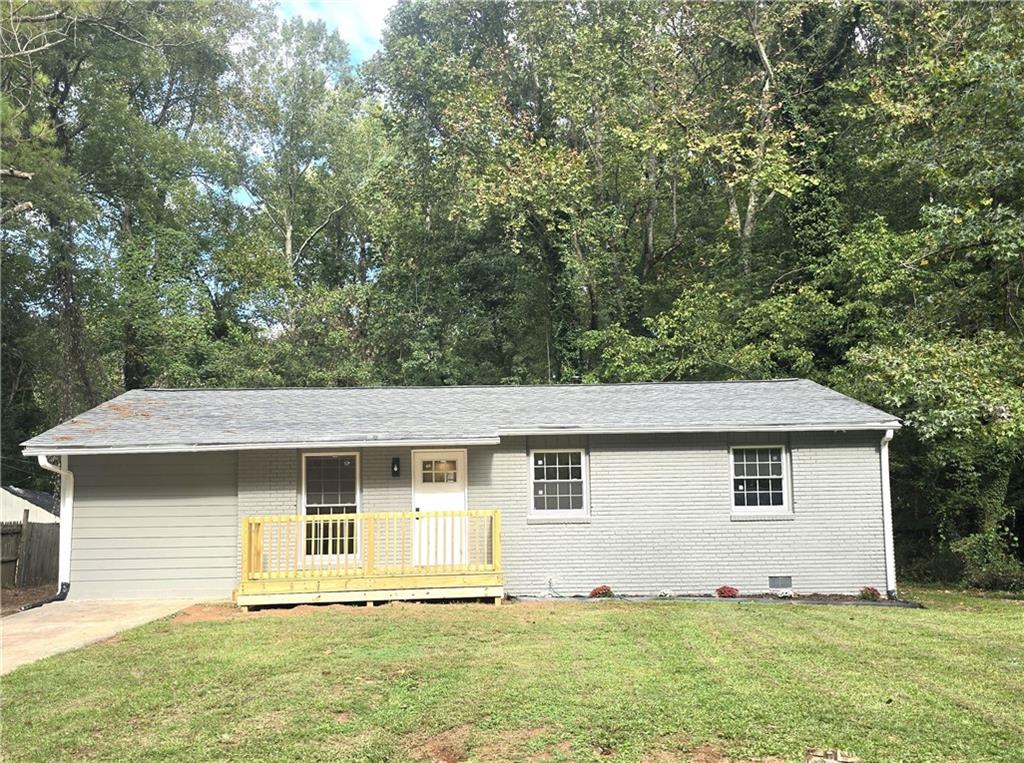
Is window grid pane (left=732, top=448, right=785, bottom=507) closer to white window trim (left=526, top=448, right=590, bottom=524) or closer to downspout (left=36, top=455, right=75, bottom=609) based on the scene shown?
white window trim (left=526, top=448, right=590, bottom=524)

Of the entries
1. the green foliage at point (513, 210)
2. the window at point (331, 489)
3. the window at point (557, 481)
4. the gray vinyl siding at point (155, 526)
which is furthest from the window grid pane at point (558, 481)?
the green foliage at point (513, 210)

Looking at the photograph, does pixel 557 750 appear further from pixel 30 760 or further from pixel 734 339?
pixel 734 339

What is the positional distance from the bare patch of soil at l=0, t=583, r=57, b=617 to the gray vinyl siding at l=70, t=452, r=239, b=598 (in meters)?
1.49

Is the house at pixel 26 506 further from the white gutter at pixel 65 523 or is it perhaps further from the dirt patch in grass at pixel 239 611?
the dirt patch in grass at pixel 239 611

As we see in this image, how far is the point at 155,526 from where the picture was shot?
35.9ft

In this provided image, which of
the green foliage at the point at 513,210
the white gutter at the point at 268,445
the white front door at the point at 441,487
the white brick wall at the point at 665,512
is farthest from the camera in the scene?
the green foliage at the point at 513,210

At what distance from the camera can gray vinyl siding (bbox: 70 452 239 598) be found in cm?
1084

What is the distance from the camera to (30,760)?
15.0 feet

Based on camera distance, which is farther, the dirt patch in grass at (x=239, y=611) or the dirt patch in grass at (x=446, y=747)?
the dirt patch in grass at (x=239, y=611)

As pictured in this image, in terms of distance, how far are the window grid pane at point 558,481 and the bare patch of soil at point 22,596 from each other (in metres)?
7.73

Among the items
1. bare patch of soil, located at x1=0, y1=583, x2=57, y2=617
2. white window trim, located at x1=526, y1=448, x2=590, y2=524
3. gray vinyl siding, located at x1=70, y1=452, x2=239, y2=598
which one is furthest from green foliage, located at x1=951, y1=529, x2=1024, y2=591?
bare patch of soil, located at x1=0, y1=583, x2=57, y2=617

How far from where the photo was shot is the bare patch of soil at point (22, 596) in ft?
38.0

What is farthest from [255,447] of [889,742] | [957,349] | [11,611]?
[957,349]

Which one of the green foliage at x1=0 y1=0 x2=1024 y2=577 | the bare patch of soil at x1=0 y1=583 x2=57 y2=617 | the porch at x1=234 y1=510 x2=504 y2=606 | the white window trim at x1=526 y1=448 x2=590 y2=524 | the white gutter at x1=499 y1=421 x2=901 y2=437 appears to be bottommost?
the bare patch of soil at x1=0 y1=583 x2=57 y2=617
